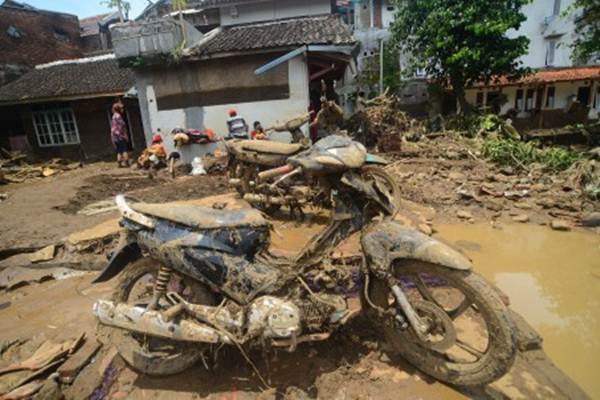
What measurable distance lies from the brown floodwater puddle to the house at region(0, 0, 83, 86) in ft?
74.4

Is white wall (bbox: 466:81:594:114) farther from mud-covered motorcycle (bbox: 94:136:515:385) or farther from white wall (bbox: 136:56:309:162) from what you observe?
mud-covered motorcycle (bbox: 94:136:515:385)

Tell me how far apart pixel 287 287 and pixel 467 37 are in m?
15.1

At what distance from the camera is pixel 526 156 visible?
28.0 ft

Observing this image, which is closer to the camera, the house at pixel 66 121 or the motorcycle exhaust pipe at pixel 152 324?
the motorcycle exhaust pipe at pixel 152 324

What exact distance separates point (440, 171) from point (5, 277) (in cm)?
849

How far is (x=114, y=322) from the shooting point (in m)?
2.29

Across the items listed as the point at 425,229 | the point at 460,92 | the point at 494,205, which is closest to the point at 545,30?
the point at 460,92

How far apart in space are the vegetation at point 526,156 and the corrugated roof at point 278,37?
5152mm

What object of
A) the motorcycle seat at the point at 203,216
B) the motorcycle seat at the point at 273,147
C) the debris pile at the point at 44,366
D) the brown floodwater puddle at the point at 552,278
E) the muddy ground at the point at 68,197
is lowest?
the brown floodwater puddle at the point at 552,278

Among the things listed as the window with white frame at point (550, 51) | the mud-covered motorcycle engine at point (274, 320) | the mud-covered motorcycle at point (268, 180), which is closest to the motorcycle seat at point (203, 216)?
the mud-covered motorcycle engine at point (274, 320)

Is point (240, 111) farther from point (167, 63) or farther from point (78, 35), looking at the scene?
point (78, 35)

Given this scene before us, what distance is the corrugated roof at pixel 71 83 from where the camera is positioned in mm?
13703

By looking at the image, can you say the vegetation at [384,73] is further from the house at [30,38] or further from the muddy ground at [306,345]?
the house at [30,38]

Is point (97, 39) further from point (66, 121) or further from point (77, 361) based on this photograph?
point (77, 361)
